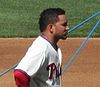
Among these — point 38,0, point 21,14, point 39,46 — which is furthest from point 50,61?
point 38,0

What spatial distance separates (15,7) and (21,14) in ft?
2.40

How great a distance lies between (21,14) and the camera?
549 inches

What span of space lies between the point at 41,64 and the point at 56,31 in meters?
0.28

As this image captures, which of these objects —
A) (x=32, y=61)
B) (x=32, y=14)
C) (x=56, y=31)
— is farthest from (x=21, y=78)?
(x=32, y=14)

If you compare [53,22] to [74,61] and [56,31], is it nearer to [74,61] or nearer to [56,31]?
[56,31]

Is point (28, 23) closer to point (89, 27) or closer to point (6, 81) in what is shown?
point (89, 27)

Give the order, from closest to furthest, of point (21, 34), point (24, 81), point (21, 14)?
1. point (24, 81)
2. point (21, 34)
3. point (21, 14)

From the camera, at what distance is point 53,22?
342 centimetres

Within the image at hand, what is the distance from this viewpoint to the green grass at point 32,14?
1184cm

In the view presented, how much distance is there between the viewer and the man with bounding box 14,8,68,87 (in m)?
3.29

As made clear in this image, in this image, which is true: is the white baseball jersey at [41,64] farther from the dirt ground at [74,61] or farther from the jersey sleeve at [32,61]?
the dirt ground at [74,61]

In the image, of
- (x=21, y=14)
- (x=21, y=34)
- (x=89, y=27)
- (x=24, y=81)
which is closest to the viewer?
(x=24, y=81)

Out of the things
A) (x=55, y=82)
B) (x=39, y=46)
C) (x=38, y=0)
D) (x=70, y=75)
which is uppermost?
(x=39, y=46)

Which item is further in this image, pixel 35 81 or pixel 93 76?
pixel 93 76
